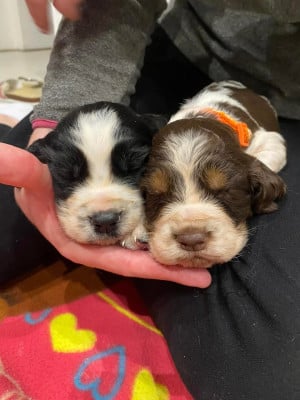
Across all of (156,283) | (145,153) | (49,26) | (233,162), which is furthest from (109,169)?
(49,26)

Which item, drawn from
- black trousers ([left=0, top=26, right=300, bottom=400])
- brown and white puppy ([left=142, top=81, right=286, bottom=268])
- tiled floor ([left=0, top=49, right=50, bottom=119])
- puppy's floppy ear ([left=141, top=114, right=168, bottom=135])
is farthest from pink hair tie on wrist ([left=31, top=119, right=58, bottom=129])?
tiled floor ([left=0, top=49, right=50, bottom=119])

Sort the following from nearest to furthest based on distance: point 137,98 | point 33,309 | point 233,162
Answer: point 233,162 < point 33,309 < point 137,98

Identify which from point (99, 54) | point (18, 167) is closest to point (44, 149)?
point (18, 167)

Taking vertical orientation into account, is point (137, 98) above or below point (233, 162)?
below

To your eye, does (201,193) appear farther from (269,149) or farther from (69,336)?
(69,336)

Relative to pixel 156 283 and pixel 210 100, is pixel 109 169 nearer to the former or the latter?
pixel 156 283

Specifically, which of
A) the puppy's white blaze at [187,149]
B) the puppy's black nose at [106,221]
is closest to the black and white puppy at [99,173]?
the puppy's black nose at [106,221]

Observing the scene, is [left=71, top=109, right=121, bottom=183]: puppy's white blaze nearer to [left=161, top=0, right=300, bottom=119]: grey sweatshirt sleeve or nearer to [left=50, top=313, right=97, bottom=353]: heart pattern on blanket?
[left=50, top=313, right=97, bottom=353]: heart pattern on blanket
